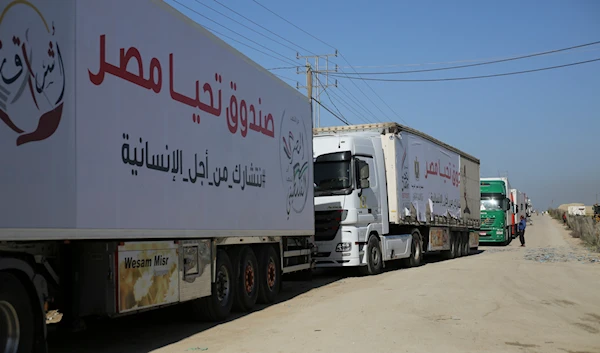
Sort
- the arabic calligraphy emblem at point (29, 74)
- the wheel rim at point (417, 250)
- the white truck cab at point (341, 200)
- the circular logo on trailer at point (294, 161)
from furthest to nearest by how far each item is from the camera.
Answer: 1. the wheel rim at point (417, 250)
2. the white truck cab at point (341, 200)
3. the circular logo on trailer at point (294, 161)
4. the arabic calligraphy emblem at point (29, 74)

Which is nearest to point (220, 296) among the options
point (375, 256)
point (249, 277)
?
point (249, 277)

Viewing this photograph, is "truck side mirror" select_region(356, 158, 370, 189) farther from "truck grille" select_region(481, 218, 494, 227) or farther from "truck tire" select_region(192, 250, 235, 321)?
"truck grille" select_region(481, 218, 494, 227)

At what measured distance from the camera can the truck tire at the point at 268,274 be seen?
12102mm

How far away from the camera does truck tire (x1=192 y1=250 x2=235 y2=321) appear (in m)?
10.1

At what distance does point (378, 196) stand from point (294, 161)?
495 centimetres

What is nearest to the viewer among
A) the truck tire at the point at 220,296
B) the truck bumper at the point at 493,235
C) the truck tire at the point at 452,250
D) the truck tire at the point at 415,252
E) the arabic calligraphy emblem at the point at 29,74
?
the arabic calligraphy emblem at the point at 29,74

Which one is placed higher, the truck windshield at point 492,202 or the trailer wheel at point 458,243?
the truck windshield at point 492,202

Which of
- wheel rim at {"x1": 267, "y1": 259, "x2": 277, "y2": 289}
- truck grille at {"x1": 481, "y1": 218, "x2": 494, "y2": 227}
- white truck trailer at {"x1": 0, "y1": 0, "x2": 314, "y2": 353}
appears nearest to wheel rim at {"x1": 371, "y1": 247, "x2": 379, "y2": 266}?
wheel rim at {"x1": 267, "y1": 259, "x2": 277, "y2": 289}

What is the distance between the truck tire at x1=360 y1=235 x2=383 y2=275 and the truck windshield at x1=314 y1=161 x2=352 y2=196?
68.4 inches

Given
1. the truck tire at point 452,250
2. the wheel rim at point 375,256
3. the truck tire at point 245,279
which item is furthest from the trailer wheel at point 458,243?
the truck tire at point 245,279

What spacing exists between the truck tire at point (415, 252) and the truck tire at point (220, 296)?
1088 centimetres

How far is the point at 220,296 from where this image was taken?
10.5m

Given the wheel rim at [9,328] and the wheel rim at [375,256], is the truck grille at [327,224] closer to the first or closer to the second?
the wheel rim at [375,256]

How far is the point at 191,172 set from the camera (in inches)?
362
